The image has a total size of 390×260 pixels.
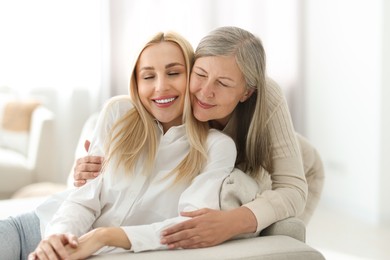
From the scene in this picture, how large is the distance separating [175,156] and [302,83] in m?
2.79

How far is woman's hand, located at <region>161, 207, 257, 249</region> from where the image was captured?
5.17 ft

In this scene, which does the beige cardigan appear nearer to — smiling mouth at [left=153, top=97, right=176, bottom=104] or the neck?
the neck

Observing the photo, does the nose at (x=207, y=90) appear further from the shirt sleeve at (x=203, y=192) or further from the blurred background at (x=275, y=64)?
the blurred background at (x=275, y=64)

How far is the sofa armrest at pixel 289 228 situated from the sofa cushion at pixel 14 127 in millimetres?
2692

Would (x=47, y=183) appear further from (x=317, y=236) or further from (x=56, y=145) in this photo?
(x=317, y=236)

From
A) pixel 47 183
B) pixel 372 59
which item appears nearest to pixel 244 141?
pixel 372 59

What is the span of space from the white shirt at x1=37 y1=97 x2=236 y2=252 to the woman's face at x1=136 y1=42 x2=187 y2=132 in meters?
0.06

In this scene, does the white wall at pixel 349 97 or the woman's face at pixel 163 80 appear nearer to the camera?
the woman's face at pixel 163 80

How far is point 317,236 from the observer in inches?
141

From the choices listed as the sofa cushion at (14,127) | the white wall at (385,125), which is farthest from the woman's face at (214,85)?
the sofa cushion at (14,127)

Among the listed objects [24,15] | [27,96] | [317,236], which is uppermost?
[24,15]

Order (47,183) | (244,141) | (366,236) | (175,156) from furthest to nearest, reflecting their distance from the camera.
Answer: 1. (47,183)
2. (366,236)
3. (244,141)
4. (175,156)

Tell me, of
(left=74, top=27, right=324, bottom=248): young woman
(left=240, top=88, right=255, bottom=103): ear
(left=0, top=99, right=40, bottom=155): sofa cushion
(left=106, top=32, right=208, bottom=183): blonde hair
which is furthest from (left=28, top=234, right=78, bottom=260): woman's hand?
(left=0, top=99, right=40, bottom=155): sofa cushion

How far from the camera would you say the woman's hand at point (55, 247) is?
1445 millimetres
